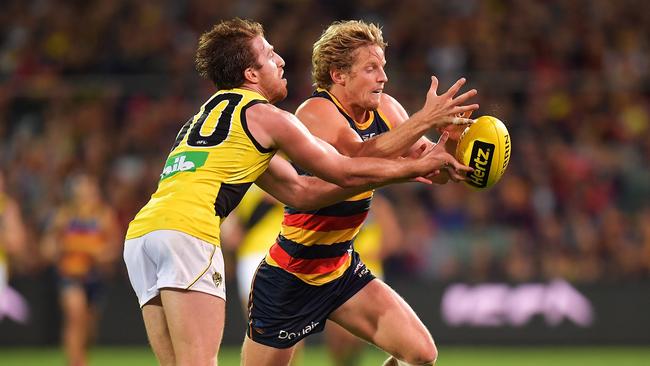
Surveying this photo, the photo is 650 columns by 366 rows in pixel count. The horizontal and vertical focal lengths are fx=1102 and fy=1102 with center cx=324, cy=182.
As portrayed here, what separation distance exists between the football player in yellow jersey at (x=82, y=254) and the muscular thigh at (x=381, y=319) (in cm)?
560

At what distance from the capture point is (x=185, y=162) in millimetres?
5492

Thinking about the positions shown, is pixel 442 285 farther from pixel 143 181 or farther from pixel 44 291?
pixel 44 291

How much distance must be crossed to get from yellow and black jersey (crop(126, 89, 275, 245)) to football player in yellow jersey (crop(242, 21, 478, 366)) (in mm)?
874

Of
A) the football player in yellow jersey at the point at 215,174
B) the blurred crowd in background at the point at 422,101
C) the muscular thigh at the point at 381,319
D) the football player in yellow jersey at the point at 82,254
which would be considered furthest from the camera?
the blurred crowd in background at the point at 422,101

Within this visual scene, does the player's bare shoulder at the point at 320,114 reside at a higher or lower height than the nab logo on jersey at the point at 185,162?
higher

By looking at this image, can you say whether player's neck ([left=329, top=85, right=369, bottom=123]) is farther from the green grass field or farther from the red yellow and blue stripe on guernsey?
the green grass field

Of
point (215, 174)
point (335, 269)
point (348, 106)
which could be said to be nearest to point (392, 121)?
point (348, 106)

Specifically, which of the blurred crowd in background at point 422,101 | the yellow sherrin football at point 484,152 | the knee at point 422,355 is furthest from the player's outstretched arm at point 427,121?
the blurred crowd in background at point 422,101

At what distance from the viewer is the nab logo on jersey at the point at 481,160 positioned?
5.86m

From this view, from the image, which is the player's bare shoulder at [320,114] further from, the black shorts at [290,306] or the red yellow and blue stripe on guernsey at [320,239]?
the black shorts at [290,306]

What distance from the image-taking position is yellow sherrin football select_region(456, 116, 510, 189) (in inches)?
231

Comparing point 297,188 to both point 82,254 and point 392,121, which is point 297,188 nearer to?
point 392,121

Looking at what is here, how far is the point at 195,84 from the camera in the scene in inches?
587

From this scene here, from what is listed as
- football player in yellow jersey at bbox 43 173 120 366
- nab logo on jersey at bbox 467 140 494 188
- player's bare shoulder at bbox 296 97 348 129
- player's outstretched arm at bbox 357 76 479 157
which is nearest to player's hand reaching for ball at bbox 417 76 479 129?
player's outstretched arm at bbox 357 76 479 157
